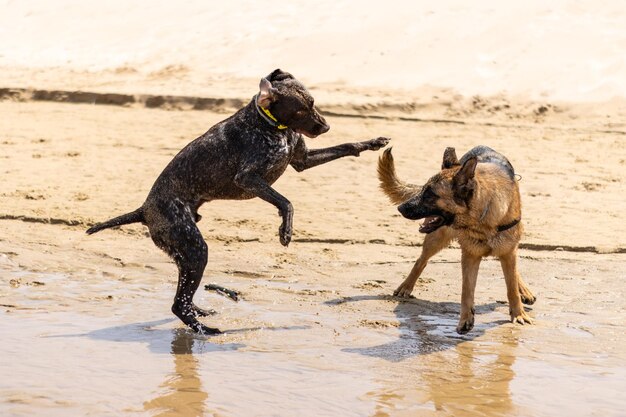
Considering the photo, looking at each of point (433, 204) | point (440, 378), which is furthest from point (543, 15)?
point (440, 378)

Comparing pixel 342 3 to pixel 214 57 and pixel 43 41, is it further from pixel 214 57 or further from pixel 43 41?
pixel 43 41

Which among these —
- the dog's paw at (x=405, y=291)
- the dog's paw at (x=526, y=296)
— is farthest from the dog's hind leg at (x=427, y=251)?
the dog's paw at (x=526, y=296)

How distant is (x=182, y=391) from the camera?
19.9 feet

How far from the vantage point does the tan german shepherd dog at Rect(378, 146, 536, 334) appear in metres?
7.02

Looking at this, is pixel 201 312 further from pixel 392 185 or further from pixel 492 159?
pixel 492 159

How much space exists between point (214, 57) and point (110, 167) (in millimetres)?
5337

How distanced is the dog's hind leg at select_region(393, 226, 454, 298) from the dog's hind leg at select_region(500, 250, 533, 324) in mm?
526

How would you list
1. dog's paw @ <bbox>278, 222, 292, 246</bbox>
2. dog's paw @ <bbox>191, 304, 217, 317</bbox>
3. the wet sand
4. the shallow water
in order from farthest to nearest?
1. dog's paw @ <bbox>191, 304, 217, 317</bbox>
2. dog's paw @ <bbox>278, 222, 292, 246</bbox>
3. the wet sand
4. the shallow water

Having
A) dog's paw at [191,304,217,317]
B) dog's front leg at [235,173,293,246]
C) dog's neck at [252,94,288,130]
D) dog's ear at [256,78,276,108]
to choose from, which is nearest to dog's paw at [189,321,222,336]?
dog's paw at [191,304,217,317]

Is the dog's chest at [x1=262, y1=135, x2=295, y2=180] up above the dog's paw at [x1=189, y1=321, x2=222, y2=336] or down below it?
above

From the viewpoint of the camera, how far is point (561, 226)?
1020 centimetres

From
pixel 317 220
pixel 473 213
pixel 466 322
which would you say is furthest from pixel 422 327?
pixel 317 220

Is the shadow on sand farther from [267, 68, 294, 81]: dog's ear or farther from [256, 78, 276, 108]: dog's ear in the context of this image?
[267, 68, 294, 81]: dog's ear

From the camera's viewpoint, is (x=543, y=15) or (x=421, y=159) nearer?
(x=421, y=159)
